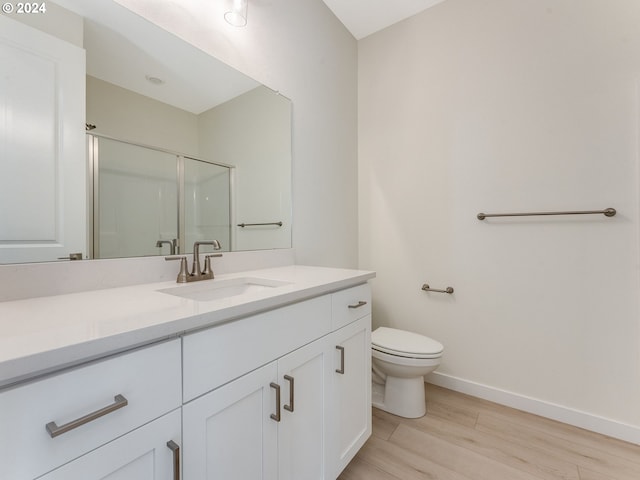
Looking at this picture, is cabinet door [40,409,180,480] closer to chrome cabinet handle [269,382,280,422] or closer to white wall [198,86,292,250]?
chrome cabinet handle [269,382,280,422]

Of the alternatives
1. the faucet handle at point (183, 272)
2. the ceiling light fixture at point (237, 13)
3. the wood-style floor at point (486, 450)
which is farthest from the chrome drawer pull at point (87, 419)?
the ceiling light fixture at point (237, 13)

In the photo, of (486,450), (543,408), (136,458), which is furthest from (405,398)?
(136,458)

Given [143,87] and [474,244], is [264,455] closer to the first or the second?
[143,87]

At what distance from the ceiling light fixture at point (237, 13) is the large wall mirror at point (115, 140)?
22 cm

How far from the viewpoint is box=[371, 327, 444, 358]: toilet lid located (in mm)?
1599

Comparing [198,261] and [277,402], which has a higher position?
[198,261]

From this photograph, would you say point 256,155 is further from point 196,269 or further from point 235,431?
point 235,431

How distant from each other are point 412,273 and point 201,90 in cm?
172

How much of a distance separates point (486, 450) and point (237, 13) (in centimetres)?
238

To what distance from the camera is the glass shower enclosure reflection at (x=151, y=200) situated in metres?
0.97

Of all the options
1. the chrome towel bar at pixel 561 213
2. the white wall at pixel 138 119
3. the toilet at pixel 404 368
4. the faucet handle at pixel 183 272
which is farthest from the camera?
the toilet at pixel 404 368

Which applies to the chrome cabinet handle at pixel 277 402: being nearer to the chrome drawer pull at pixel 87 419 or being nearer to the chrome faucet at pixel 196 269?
the chrome drawer pull at pixel 87 419

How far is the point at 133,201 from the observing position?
104cm

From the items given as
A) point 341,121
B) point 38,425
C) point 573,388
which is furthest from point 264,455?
point 341,121
